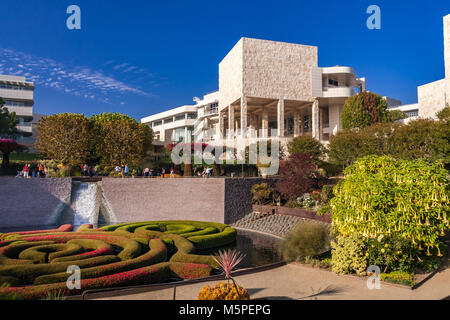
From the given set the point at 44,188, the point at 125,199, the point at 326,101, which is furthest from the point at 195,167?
the point at 326,101

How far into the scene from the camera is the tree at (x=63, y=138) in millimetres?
35531

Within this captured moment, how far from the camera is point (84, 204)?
2848cm

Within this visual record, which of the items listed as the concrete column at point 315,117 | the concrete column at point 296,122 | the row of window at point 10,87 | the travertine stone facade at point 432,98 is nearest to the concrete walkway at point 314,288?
the concrete column at point 315,117

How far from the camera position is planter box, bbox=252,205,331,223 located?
22378 mm

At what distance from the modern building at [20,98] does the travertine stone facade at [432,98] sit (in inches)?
2917

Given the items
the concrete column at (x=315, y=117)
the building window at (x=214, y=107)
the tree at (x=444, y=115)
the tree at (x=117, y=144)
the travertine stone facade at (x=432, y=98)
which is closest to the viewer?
the tree at (x=444, y=115)

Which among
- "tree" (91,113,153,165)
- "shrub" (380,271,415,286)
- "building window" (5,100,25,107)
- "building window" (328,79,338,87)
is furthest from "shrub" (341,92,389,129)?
"building window" (5,100,25,107)

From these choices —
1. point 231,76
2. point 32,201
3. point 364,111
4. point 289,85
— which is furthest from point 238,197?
point 231,76

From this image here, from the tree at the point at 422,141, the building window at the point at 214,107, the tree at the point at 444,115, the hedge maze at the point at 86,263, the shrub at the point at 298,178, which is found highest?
the building window at the point at 214,107

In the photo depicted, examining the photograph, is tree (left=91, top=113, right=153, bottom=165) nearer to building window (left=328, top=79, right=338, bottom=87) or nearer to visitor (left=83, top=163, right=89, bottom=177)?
visitor (left=83, top=163, right=89, bottom=177)

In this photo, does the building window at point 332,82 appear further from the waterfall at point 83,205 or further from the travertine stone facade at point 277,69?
the waterfall at point 83,205

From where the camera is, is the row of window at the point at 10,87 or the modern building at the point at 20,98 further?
the row of window at the point at 10,87

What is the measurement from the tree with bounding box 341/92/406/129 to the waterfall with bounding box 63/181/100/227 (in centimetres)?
3540

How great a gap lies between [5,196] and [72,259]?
1859 centimetres
